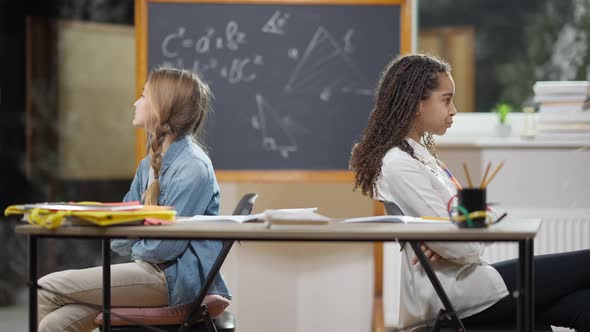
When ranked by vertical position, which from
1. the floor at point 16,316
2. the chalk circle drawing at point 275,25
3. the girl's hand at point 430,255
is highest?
the chalk circle drawing at point 275,25

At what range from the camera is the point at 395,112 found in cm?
244

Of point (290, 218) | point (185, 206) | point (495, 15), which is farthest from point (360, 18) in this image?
point (290, 218)

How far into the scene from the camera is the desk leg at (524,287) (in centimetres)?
193

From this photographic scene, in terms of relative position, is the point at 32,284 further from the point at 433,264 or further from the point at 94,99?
the point at 94,99

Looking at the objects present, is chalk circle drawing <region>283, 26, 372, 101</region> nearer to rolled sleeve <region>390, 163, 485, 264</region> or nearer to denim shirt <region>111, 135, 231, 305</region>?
denim shirt <region>111, 135, 231, 305</region>

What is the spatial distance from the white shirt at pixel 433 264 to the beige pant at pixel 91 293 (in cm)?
64

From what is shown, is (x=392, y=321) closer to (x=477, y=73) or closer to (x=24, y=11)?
(x=477, y=73)

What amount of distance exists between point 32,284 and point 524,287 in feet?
3.65

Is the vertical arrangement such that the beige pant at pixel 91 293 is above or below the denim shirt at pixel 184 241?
below

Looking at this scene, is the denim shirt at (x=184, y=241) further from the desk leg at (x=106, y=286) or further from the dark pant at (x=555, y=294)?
the dark pant at (x=555, y=294)

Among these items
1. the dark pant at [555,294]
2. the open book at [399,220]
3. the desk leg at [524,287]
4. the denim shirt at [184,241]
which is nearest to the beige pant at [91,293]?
the denim shirt at [184,241]

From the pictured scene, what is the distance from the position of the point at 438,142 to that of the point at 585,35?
3.19 feet

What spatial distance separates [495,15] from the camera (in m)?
4.36


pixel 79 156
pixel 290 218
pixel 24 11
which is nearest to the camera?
pixel 290 218
